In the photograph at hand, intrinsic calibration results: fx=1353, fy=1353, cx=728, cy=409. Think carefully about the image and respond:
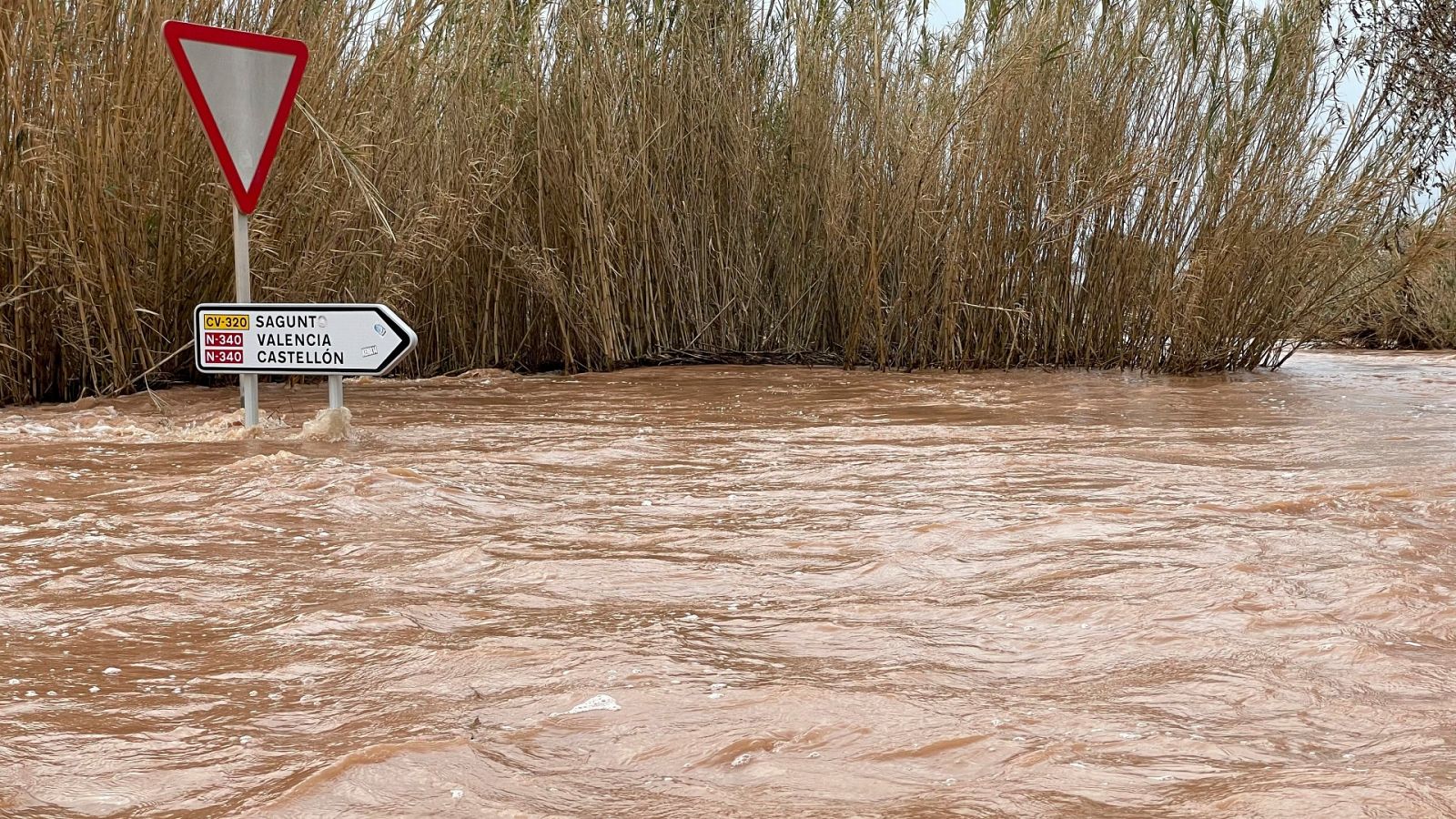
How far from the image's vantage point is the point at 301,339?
4.43 m

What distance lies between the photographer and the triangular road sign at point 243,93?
4.41 metres

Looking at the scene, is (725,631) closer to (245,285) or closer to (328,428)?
(328,428)

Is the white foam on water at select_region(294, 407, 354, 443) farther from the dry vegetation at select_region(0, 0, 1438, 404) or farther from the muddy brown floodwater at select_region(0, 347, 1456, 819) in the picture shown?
the dry vegetation at select_region(0, 0, 1438, 404)

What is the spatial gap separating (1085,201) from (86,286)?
16.9 feet

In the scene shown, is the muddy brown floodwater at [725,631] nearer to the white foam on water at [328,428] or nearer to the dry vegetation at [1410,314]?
the white foam on water at [328,428]

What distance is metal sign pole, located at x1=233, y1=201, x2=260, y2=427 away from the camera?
180 inches

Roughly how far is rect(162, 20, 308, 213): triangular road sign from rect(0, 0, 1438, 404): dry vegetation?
1.88 metres

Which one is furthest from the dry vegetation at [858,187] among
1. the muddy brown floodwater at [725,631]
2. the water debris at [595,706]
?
the water debris at [595,706]

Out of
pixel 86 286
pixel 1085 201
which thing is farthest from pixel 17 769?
pixel 1085 201

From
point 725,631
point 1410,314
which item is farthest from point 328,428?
point 1410,314

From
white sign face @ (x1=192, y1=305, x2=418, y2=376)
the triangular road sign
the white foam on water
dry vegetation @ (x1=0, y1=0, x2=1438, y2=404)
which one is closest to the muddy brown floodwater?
the white foam on water

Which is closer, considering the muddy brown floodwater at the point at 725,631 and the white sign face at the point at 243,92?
the muddy brown floodwater at the point at 725,631

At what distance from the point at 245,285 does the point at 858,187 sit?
4.33 metres

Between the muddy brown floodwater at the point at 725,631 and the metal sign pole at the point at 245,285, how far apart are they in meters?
0.21
